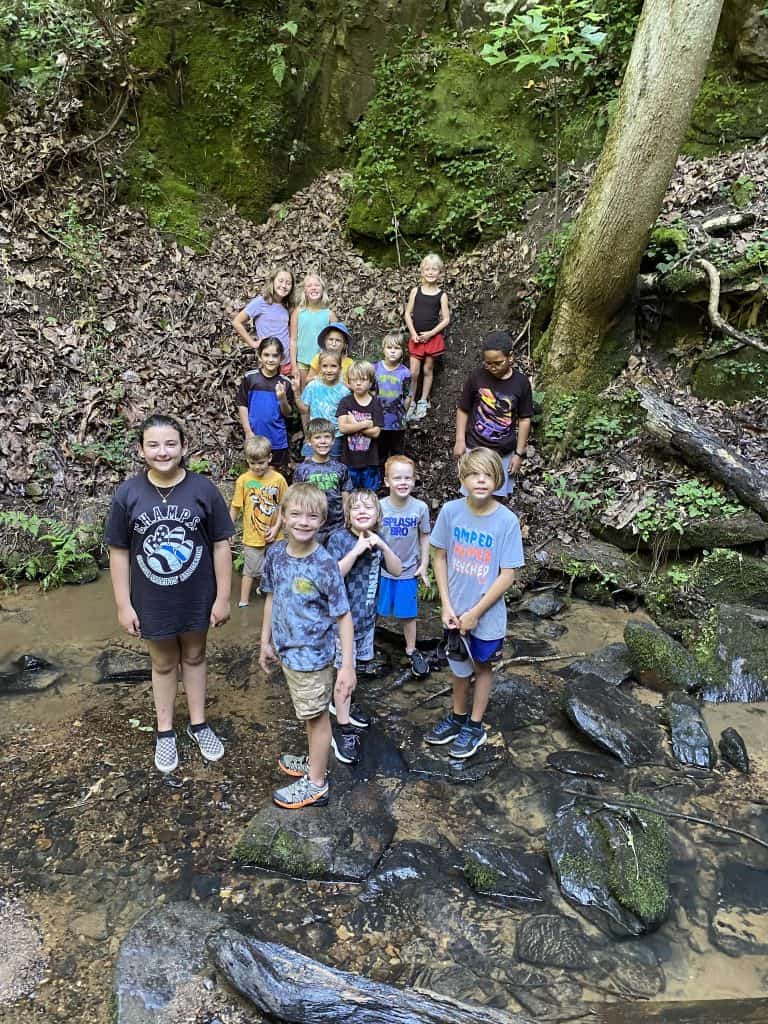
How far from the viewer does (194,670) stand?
12.7 ft

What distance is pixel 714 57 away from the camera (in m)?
8.78

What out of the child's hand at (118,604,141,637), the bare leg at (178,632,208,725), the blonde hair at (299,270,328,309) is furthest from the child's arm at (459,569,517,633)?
the blonde hair at (299,270,328,309)

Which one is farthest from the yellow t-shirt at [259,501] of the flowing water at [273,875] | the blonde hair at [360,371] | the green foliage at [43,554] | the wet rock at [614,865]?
the wet rock at [614,865]

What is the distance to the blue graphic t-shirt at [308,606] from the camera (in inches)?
129

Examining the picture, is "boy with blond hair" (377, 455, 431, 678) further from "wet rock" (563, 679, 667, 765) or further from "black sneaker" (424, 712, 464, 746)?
"wet rock" (563, 679, 667, 765)

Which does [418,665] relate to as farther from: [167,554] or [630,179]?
[630,179]

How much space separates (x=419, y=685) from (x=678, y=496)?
3.30 metres

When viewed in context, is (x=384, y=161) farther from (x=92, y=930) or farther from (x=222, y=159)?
(x=92, y=930)

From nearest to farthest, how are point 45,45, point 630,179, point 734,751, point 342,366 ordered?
point 734,751 → point 342,366 → point 630,179 → point 45,45

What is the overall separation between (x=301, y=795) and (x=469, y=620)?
1.35 metres

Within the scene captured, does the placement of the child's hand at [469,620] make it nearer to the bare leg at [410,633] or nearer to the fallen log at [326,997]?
the bare leg at [410,633]

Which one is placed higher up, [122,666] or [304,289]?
[304,289]

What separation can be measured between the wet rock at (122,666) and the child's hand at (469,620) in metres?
2.57

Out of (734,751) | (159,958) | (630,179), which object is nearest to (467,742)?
(734,751)
